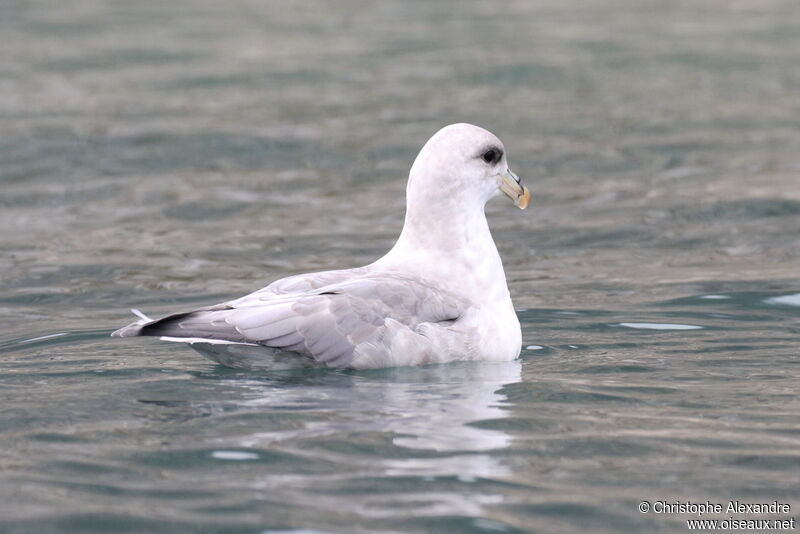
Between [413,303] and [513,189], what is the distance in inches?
41.4

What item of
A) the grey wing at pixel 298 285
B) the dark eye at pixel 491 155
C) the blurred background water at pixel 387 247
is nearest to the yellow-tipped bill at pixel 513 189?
the dark eye at pixel 491 155

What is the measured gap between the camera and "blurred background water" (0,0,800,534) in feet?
18.0

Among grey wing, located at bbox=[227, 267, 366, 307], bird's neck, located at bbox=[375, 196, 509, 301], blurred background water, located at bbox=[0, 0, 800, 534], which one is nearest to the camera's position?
blurred background water, located at bbox=[0, 0, 800, 534]

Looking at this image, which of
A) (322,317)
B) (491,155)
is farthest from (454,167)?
(322,317)

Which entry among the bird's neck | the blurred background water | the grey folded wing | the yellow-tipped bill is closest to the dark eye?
the yellow-tipped bill

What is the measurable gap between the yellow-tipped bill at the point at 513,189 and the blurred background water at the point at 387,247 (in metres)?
0.81

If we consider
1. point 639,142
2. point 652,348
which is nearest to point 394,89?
point 639,142

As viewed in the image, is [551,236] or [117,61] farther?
[117,61]

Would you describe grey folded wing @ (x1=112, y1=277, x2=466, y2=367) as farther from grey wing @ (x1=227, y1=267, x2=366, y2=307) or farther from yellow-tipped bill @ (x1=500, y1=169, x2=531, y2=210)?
yellow-tipped bill @ (x1=500, y1=169, x2=531, y2=210)

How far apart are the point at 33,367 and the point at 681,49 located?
1382 cm

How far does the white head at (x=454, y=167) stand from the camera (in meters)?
7.55

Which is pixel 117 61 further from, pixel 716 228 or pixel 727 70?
pixel 716 228

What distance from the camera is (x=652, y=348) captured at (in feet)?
25.7

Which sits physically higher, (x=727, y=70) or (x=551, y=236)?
(x=727, y=70)
